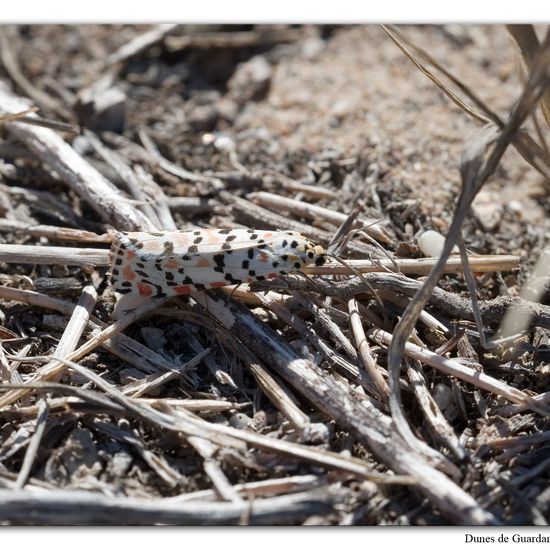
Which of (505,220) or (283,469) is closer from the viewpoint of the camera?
(283,469)

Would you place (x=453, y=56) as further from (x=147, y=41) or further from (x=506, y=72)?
(x=147, y=41)

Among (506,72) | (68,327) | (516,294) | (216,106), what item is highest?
(506,72)

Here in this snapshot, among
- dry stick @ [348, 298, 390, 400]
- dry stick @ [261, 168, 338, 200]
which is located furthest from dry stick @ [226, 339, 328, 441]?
dry stick @ [261, 168, 338, 200]

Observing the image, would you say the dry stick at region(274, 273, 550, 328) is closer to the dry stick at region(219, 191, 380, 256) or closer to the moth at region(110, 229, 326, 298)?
the moth at region(110, 229, 326, 298)

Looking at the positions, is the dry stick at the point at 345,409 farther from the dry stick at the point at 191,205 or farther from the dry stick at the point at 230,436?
the dry stick at the point at 191,205

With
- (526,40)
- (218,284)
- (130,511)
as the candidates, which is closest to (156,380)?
(218,284)

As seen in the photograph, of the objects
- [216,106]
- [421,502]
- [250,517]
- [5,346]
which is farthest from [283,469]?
[216,106]

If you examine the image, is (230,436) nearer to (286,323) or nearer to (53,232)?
(286,323)
